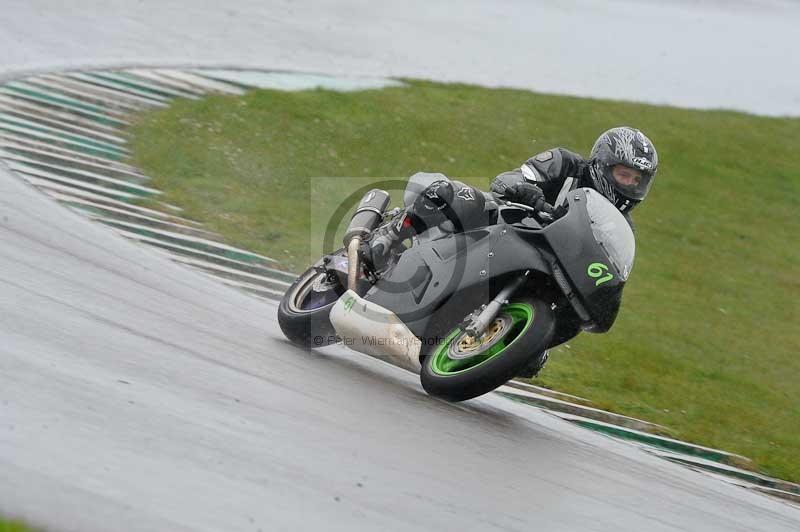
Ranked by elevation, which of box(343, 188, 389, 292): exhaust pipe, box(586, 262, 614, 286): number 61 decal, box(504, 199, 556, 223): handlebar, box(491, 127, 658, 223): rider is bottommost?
box(343, 188, 389, 292): exhaust pipe

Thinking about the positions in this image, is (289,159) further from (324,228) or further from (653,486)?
(653,486)

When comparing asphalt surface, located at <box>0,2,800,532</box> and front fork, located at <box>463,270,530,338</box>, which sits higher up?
front fork, located at <box>463,270,530,338</box>

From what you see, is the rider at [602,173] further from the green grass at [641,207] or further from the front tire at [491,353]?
the green grass at [641,207]

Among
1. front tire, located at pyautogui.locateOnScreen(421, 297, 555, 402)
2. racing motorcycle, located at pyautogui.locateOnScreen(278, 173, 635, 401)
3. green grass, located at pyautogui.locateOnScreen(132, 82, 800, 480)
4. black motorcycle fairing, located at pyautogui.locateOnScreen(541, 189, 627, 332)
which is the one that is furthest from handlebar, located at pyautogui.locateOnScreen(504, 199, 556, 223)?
green grass, located at pyautogui.locateOnScreen(132, 82, 800, 480)

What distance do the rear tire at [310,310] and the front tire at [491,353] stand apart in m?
0.87

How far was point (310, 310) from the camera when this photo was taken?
6520 millimetres

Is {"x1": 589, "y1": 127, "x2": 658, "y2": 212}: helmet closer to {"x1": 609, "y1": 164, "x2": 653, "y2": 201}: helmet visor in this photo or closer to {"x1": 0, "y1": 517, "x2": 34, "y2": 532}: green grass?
{"x1": 609, "y1": 164, "x2": 653, "y2": 201}: helmet visor

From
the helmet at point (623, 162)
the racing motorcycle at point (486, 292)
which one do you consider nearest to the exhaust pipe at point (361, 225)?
→ the racing motorcycle at point (486, 292)

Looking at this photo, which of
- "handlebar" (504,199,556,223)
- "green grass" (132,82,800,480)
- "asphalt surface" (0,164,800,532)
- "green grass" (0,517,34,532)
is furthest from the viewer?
"green grass" (132,82,800,480)

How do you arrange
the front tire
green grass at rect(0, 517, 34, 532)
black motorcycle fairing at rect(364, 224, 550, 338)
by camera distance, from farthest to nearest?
black motorcycle fairing at rect(364, 224, 550, 338) < the front tire < green grass at rect(0, 517, 34, 532)

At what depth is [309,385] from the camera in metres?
5.42

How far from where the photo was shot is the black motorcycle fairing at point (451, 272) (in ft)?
19.1

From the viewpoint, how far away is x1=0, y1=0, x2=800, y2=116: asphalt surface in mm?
13180

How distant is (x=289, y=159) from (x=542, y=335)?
6.30m
